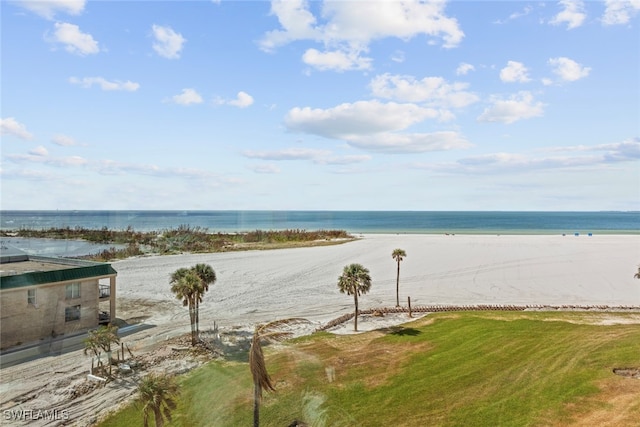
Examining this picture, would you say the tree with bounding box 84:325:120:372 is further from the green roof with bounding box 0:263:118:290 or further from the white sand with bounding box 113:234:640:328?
the white sand with bounding box 113:234:640:328

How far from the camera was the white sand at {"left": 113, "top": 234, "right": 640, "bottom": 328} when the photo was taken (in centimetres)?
3834

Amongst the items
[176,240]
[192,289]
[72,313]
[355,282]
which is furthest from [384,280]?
[176,240]

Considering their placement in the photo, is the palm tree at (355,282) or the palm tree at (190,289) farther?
the palm tree at (355,282)

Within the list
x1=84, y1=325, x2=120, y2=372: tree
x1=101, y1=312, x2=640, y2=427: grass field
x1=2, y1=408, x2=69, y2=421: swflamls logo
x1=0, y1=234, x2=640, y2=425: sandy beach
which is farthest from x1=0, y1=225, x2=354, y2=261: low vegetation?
x1=101, y1=312, x2=640, y2=427: grass field

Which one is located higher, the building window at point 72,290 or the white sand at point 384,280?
the building window at point 72,290

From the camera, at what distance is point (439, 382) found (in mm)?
20188

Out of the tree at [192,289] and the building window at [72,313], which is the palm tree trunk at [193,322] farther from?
the building window at [72,313]

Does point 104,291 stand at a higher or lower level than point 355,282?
lower

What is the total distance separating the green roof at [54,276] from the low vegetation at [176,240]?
36.0 m

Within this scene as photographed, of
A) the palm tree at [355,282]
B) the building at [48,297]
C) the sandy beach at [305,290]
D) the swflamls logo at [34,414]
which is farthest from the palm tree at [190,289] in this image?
the palm tree at [355,282]

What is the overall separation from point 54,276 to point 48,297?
1.41 meters

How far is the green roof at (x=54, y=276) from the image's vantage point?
23.7m

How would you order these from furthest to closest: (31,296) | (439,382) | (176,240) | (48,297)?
(176,240)
(48,297)
(31,296)
(439,382)

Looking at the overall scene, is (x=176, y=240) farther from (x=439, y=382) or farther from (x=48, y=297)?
(x=439, y=382)
